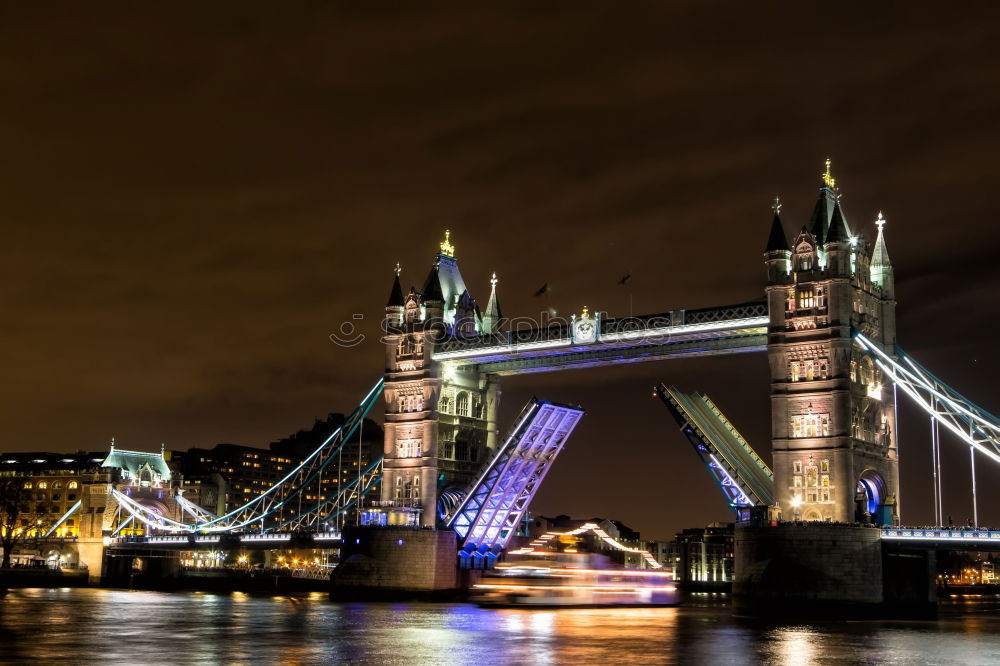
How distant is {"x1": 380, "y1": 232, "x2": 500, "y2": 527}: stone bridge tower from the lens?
232ft

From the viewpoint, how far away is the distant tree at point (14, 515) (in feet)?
344

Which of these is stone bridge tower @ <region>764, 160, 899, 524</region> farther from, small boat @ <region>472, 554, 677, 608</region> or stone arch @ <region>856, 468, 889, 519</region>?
small boat @ <region>472, 554, 677, 608</region>

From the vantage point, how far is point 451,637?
36625mm

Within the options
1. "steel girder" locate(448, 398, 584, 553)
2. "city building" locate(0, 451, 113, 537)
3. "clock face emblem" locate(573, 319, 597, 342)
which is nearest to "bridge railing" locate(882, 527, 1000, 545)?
"clock face emblem" locate(573, 319, 597, 342)

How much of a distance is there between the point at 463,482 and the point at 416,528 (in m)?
7.47

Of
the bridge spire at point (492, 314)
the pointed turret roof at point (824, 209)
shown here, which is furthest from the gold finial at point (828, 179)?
the bridge spire at point (492, 314)

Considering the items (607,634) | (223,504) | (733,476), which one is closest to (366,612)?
(607,634)

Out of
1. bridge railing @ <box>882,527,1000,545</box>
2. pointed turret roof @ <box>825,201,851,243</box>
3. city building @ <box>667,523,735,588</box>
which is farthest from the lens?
city building @ <box>667,523,735,588</box>

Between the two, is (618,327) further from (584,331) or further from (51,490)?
(51,490)

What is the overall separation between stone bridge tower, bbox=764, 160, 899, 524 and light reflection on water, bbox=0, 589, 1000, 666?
21.9 ft

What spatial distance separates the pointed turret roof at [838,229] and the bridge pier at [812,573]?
44.1 ft

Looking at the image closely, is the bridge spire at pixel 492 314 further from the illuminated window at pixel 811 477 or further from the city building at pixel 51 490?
the city building at pixel 51 490

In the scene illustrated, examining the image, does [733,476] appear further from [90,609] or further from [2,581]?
[2,581]

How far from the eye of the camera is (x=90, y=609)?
52406 millimetres
